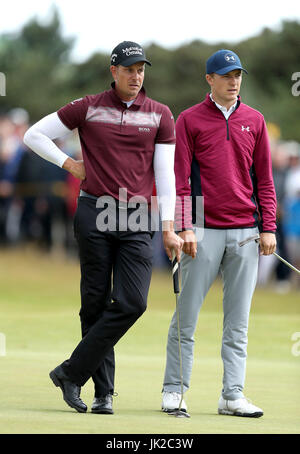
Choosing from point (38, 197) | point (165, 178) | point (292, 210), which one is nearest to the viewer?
point (165, 178)

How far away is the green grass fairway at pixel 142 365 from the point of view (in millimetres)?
6582

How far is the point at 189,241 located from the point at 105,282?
62cm

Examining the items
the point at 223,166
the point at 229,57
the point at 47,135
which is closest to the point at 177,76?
the point at 229,57

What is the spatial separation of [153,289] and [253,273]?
412 inches

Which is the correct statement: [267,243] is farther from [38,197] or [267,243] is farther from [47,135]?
[38,197]

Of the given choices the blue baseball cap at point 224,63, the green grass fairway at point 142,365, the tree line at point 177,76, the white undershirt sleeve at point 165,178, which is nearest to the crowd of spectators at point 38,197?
the green grass fairway at point 142,365

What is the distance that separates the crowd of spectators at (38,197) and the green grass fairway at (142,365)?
1791 millimetres

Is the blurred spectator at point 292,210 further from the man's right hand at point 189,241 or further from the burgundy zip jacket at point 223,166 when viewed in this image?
the man's right hand at point 189,241

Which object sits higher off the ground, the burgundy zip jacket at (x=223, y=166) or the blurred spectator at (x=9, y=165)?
the blurred spectator at (x=9, y=165)

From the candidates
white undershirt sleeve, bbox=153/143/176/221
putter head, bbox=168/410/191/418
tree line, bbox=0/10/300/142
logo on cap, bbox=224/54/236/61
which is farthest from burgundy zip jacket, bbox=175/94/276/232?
tree line, bbox=0/10/300/142

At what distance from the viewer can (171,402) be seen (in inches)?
288

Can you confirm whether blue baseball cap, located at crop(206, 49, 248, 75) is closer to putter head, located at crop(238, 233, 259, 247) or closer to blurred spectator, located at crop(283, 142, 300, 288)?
putter head, located at crop(238, 233, 259, 247)
